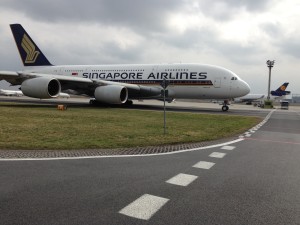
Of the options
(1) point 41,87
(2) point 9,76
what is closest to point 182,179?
(1) point 41,87

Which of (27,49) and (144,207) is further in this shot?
(27,49)

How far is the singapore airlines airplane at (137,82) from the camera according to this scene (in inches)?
882

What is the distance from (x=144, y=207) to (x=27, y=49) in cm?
3240

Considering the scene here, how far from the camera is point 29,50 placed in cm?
3173

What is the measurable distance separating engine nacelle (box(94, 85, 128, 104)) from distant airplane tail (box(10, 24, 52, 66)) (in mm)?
12104

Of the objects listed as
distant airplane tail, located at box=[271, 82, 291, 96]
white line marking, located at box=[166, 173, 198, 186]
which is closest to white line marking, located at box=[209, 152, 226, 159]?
white line marking, located at box=[166, 173, 198, 186]

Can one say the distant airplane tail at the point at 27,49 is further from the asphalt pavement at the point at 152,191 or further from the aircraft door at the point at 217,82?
the asphalt pavement at the point at 152,191

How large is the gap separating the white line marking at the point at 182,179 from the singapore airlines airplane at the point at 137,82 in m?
18.6

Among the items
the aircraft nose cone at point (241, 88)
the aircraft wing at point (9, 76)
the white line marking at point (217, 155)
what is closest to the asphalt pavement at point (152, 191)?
the white line marking at point (217, 155)

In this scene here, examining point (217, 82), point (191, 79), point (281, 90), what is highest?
point (281, 90)

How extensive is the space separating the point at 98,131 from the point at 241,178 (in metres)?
6.49

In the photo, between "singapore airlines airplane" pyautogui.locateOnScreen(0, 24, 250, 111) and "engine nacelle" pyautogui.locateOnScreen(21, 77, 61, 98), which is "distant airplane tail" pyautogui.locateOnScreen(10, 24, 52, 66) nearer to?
"singapore airlines airplane" pyautogui.locateOnScreen(0, 24, 250, 111)

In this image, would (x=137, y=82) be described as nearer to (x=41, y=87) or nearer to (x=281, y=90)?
(x=41, y=87)

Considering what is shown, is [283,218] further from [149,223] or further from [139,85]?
[139,85]
